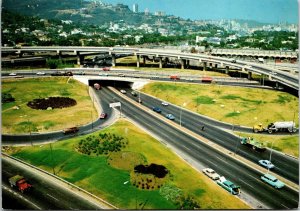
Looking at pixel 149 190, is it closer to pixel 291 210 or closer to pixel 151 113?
pixel 291 210

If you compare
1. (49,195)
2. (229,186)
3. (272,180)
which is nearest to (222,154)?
(272,180)

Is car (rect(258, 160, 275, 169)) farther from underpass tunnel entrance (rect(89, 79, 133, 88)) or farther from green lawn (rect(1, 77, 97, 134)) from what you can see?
underpass tunnel entrance (rect(89, 79, 133, 88))

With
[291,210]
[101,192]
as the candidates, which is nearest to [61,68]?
[101,192]

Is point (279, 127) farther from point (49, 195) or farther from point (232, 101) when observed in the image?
point (49, 195)

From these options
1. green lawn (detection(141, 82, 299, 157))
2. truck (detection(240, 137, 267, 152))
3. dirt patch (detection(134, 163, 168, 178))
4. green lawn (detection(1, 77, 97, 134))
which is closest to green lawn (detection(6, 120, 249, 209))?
dirt patch (detection(134, 163, 168, 178))

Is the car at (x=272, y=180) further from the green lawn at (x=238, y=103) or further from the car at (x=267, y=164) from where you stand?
the green lawn at (x=238, y=103)

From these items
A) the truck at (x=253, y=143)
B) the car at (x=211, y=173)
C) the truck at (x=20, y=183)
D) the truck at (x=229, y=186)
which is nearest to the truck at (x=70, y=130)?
the truck at (x=20, y=183)
